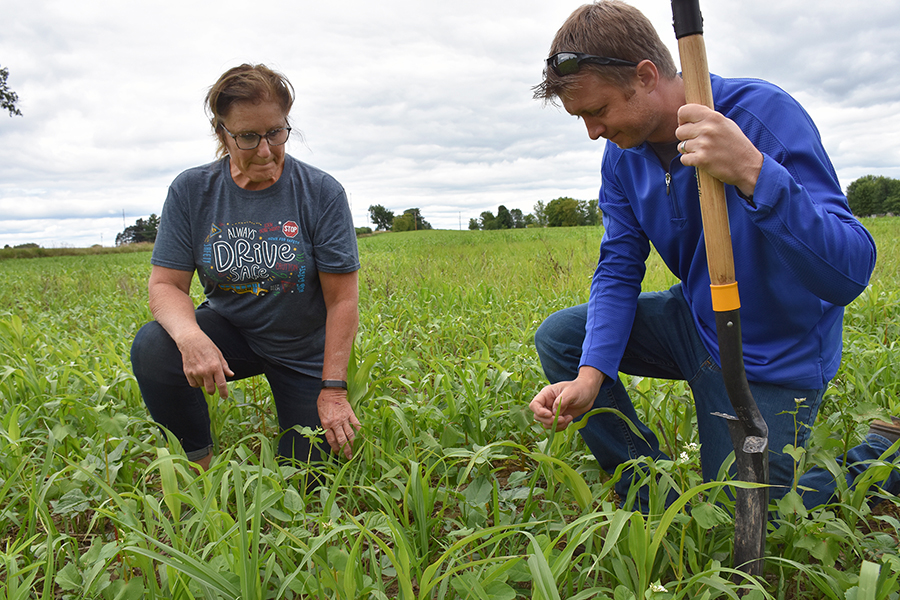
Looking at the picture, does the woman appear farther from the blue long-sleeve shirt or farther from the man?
the blue long-sleeve shirt

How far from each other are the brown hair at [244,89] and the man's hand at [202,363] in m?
0.77

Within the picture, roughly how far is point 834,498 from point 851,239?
846 millimetres

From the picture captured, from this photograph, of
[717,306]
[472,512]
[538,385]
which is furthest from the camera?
[538,385]

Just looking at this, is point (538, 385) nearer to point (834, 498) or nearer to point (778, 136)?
point (834, 498)

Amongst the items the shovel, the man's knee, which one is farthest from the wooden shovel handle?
the man's knee

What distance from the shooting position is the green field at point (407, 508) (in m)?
1.19

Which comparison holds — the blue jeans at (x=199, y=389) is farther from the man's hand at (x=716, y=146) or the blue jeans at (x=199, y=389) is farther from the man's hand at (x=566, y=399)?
the man's hand at (x=716, y=146)

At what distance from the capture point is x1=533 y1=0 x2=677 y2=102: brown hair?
1462 mm

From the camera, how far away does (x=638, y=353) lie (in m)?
1.88

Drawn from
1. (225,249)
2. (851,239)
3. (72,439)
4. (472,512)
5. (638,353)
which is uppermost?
(225,249)

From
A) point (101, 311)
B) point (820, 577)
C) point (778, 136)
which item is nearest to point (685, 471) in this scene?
point (820, 577)

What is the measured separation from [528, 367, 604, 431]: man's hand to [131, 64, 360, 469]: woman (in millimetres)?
691

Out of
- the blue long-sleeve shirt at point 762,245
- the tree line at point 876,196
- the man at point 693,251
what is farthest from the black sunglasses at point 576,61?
the tree line at point 876,196

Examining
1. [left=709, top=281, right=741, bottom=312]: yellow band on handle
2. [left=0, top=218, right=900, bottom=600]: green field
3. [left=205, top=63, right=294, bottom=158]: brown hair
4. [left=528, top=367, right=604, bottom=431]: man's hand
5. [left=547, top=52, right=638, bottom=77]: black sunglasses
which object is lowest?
[left=0, top=218, right=900, bottom=600]: green field
